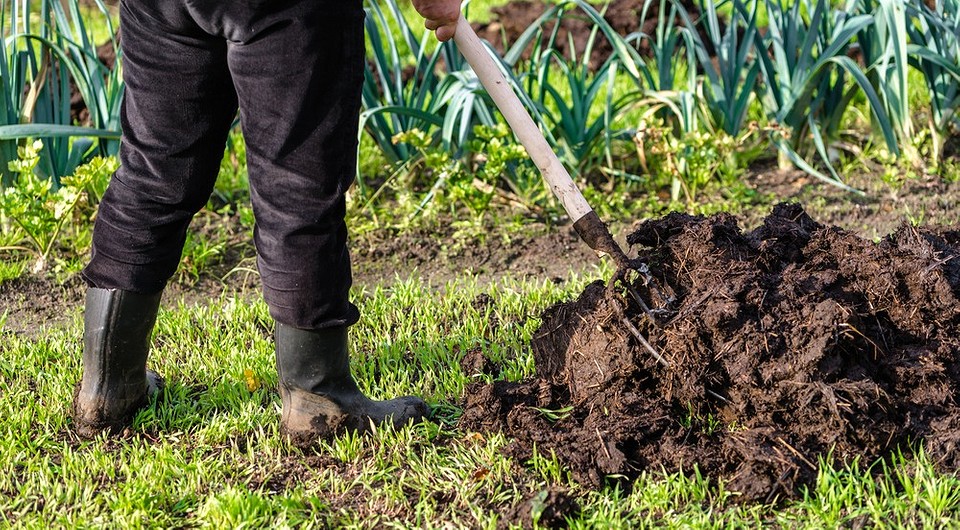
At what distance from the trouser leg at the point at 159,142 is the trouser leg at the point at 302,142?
149 millimetres

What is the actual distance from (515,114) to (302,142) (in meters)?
0.54

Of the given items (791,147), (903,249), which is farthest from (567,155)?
(903,249)

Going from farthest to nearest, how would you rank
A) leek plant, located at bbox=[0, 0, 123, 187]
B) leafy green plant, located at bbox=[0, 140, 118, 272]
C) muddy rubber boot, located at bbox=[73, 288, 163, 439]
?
leek plant, located at bbox=[0, 0, 123, 187] → leafy green plant, located at bbox=[0, 140, 118, 272] → muddy rubber boot, located at bbox=[73, 288, 163, 439]

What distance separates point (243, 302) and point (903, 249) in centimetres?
202

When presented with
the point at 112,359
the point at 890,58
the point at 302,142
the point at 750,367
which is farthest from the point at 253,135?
the point at 890,58

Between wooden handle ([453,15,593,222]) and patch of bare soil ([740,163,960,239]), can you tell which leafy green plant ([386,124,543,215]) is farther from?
wooden handle ([453,15,593,222])

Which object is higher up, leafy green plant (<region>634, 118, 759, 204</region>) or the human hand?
the human hand

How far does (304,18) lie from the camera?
2.05 meters

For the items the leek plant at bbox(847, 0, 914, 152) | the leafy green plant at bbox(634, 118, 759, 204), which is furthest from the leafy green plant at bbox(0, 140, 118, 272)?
the leek plant at bbox(847, 0, 914, 152)

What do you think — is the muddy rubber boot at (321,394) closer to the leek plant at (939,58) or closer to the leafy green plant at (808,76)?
the leafy green plant at (808,76)

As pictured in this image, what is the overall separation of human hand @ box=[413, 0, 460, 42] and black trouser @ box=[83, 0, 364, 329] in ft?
0.60

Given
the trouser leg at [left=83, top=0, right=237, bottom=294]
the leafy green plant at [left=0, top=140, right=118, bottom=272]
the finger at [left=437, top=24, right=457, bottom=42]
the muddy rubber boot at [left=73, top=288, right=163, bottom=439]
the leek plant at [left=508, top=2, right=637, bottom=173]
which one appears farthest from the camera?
the leek plant at [left=508, top=2, right=637, bottom=173]

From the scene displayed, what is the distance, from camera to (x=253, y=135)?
7.15 feet

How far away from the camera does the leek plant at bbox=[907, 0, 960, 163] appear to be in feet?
12.8
